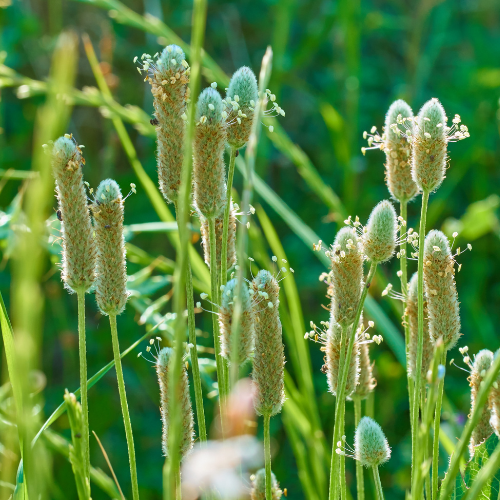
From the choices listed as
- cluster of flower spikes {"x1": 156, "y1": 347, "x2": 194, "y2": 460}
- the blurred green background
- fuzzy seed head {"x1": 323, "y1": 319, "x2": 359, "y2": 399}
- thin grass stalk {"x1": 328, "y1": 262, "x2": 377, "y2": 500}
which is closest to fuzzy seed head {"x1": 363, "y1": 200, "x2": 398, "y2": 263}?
thin grass stalk {"x1": 328, "y1": 262, "x2": 377, "y2": 500}

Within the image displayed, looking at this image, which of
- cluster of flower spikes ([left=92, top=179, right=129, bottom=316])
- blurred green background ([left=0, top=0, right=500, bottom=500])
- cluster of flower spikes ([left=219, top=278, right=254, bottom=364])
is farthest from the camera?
blurred green background ([left=0, top=0, right=500, bottom=500])

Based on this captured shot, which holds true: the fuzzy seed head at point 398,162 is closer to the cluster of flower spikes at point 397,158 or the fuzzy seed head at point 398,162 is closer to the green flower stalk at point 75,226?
the cluster of flower spikes at point 397,158

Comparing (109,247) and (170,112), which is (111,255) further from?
(170,112)

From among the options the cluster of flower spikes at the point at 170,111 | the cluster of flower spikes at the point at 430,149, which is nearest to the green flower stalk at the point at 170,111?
the cluster of flower spikes at the point at 170,111

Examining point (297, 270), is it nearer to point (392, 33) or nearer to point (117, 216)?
point (392, 33)

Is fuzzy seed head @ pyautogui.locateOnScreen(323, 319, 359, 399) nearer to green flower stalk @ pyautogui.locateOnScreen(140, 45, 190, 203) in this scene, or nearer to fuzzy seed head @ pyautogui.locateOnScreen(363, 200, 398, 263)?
fuzzy seed head @ pyautogui.locateOnScreen(363, 200, 398, 263)

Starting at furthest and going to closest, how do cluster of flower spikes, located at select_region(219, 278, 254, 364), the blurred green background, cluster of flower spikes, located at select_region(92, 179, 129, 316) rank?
the blurred green background, cluster of flower spikes, located at select_region(92, 179, 129, 316), cluster of flower spikes, located at select_region(219, 278, 254, 364)

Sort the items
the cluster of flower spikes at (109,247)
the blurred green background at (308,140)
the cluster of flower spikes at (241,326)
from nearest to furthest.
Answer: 1. the cluster of flower spikes at (241,326)
2. the cluster of flower spikes at (109,247)
3. the blurred green background at (308,140)
